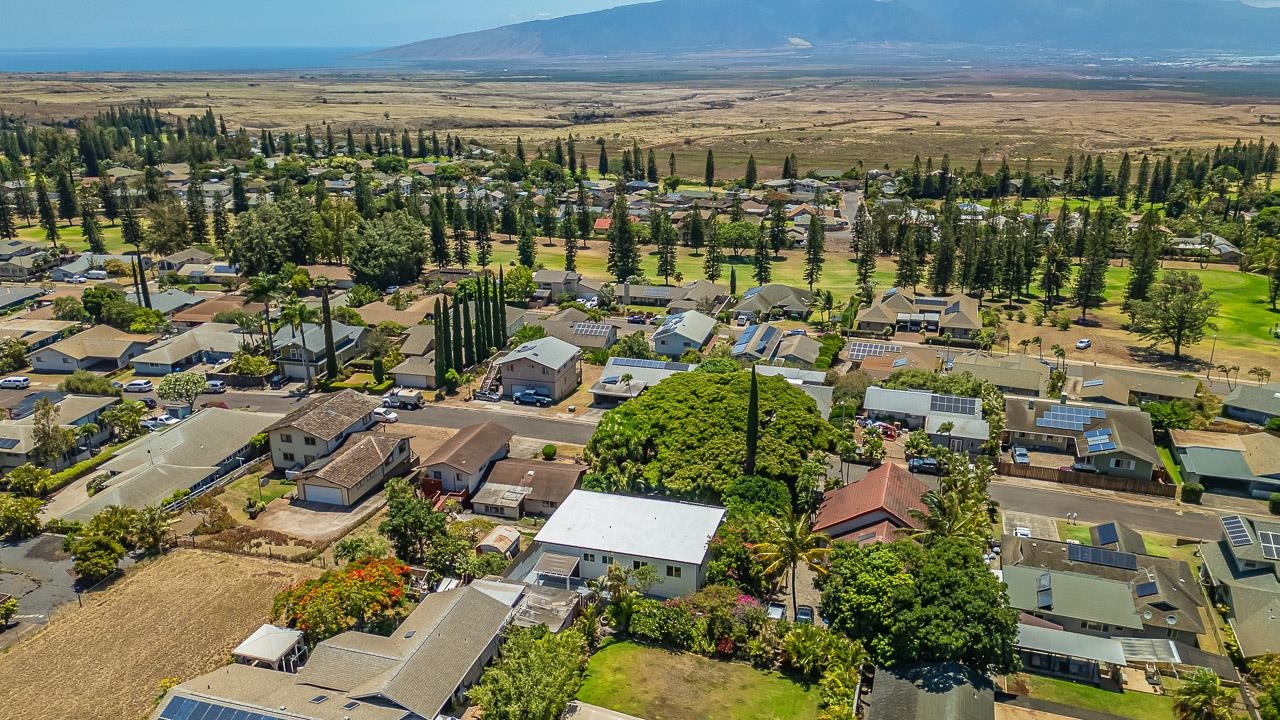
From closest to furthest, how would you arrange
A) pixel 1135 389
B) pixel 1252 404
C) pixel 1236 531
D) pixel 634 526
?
pixel 1236 531, pixel 634 526, pixel 1252 404, pixel 1135 389

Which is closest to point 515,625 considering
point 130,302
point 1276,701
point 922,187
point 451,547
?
point 451,547

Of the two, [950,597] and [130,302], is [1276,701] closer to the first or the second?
[950,597]

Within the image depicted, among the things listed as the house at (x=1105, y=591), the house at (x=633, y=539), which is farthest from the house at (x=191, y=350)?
the house at (x=1105, y=591)

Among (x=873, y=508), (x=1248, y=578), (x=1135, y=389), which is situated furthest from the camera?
(x=1135, y=389)

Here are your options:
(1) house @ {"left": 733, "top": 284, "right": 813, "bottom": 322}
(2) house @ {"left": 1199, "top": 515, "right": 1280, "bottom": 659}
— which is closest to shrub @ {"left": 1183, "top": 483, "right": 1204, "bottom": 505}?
(2) house @ {"left": 1199, "top": 515, "right": 1280, "bottom": 659}

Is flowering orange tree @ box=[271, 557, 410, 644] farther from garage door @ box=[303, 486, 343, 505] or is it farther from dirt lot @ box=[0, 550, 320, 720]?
garage door @ box=[303, 486, 343, 505]

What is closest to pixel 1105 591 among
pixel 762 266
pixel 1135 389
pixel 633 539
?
pixel 633 539

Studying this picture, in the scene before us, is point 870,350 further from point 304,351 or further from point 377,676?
point 377,676
